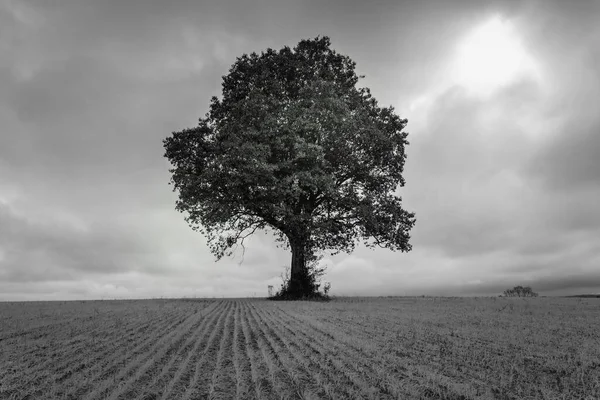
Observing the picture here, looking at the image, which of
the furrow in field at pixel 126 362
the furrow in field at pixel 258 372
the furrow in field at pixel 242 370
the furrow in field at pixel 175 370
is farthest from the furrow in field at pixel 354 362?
the furrow in field at pixel 126 362

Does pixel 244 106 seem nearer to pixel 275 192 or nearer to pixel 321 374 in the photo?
pixel 275 192

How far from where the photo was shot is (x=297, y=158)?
25.6m

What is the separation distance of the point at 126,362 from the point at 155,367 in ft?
2.60

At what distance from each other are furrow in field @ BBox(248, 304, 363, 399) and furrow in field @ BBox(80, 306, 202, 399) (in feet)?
8.58

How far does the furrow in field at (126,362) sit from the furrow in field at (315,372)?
2616 millimetres

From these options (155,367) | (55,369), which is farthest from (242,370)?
(55,369)

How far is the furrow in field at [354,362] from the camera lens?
21.8 ft

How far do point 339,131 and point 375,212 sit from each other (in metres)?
5.66

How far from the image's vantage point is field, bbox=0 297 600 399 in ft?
21.6

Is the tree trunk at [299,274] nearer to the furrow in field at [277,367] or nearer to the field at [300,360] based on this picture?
the field at [300,360]

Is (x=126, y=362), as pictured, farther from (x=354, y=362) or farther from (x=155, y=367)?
(x=354, y=362)

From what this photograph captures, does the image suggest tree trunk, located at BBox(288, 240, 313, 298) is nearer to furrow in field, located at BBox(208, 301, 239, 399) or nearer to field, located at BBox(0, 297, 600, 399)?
field, located at BBox(0, 297, 600, 399)

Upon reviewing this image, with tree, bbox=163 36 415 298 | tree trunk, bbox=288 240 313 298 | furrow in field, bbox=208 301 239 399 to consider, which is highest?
tree, bbox=163 36 415 298

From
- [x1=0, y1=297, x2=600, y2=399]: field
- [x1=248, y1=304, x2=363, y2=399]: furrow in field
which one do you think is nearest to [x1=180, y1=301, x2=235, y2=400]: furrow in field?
[x1=0, y1=297, x2=600, y2=399]: field
